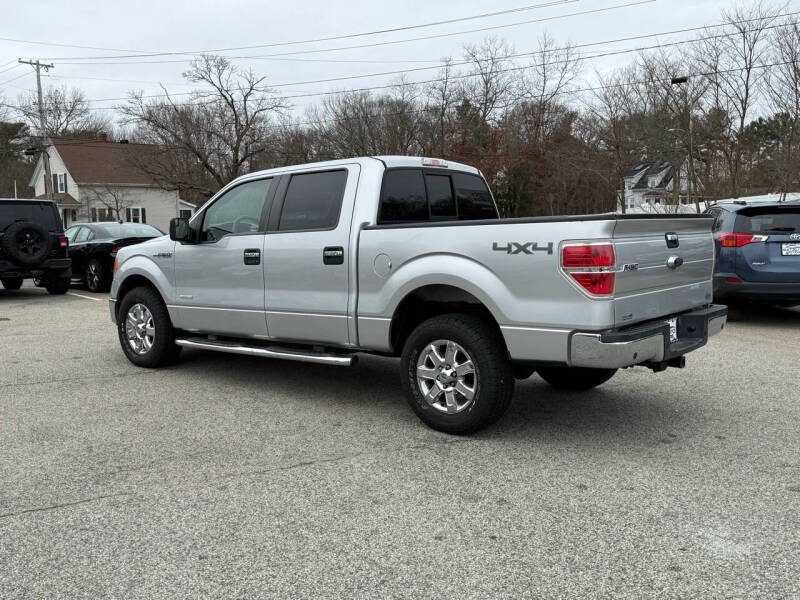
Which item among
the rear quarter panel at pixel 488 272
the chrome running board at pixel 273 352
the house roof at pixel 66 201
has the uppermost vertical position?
the house roof at pixel 66 201

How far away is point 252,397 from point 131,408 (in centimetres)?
95

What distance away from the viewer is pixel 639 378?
6516 millimetres

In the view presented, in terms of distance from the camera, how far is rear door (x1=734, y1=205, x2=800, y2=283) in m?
9.15

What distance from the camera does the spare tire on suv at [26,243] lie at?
42.6 feet

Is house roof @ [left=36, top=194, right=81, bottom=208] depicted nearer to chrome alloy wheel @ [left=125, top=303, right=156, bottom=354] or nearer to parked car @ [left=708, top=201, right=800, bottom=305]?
chrome alloy wheel @ [left=125, top=303, right=156, bottom=354]

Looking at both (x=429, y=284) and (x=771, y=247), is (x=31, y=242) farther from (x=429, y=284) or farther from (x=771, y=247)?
(x=771, y=247)

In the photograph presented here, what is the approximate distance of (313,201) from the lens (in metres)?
5.64

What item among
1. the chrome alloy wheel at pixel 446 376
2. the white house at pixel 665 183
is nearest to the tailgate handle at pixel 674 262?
the chrome alloy wheel at pixel 446 376

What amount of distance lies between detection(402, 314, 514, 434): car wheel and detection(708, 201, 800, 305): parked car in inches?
237

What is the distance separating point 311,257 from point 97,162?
169 ft

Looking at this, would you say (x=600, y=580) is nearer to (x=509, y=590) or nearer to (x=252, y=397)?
(x=509, y=590)

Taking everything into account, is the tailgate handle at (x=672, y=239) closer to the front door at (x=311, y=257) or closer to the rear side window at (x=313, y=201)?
the front door at (x=311, y=257)

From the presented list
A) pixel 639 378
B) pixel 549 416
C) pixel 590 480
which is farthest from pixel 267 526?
pixel 639 378

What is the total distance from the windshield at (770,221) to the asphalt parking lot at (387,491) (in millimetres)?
3513
